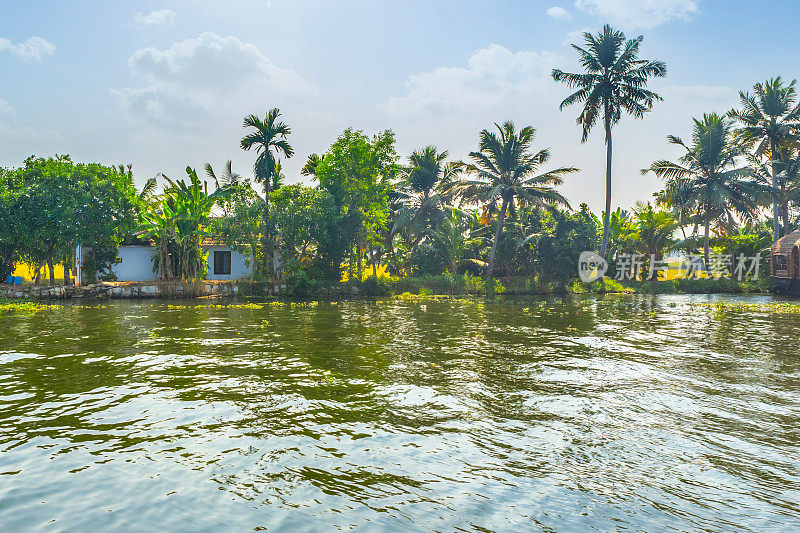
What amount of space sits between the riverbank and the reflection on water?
1751 cm

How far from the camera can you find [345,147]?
34.2 m

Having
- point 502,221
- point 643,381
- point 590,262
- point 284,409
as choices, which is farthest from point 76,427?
point 590,262

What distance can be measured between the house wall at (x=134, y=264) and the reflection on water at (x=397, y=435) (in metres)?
23.2

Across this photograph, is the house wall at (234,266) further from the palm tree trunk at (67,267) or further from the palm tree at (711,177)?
the palm tree at (711,177)

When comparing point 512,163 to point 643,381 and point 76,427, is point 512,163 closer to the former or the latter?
point 643,381

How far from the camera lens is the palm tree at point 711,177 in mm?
41875

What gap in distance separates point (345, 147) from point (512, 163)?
40.6 ft

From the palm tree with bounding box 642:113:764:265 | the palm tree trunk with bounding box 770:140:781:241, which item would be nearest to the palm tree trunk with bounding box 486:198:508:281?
the palm tree with bounding box 642:113:764:265

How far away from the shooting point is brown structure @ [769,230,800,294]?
36.4 meters

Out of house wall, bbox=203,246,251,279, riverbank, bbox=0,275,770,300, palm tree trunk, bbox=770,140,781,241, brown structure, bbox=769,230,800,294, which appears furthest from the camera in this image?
palm tree trunk, bbox=770,140,781,241

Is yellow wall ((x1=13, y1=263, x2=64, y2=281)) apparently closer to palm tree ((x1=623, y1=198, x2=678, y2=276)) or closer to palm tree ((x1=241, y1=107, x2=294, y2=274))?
palm tree ((x1=241, y1=107, x2=294, y2=274))

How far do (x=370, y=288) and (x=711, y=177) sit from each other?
91.7 ft

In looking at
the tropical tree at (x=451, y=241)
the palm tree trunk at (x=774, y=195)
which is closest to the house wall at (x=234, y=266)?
the tropical tree at (x=451, y=241)

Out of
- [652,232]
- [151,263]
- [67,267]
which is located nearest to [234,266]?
[151,263]
